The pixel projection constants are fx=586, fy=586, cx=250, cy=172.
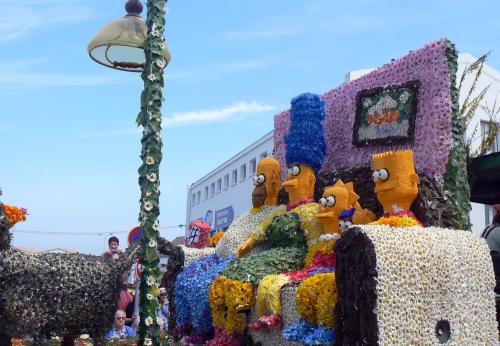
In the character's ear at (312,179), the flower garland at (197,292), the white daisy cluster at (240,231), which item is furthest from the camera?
the white daisy cluster at (240,231)

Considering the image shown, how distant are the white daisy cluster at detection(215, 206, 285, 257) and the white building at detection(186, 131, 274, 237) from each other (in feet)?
53.0

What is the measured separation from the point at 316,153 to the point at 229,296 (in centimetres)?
234

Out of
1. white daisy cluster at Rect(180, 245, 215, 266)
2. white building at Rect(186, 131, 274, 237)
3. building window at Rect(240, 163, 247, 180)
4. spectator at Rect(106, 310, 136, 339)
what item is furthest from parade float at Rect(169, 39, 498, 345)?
building window at Rect(240, 163, 247, 180)

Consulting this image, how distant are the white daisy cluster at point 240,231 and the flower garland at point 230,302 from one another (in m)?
1.47

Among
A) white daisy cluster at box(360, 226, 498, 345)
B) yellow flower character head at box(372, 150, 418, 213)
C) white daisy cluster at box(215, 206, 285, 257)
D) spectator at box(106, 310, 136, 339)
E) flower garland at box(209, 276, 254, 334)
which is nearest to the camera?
white daisy cluster at box(360, 226, 498, 345)

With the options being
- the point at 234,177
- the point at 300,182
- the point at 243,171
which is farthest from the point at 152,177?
the point at 234,177

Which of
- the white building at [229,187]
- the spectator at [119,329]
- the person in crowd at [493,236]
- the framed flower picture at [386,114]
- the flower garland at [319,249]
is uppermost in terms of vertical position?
the white building at [229,187]

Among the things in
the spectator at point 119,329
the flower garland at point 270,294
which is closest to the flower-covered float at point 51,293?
the flower garland at point 270,294

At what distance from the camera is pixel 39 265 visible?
508 cm

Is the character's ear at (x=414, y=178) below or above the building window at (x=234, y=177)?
below

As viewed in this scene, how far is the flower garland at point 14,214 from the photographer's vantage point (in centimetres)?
531

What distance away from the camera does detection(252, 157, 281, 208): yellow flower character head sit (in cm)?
762

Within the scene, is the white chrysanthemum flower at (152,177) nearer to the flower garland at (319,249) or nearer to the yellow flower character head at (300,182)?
the flower garland at (319,249)

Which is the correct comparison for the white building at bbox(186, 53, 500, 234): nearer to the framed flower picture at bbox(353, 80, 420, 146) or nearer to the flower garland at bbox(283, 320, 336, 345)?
the framed flower picture at bbox(353, 80, 420, 146)
